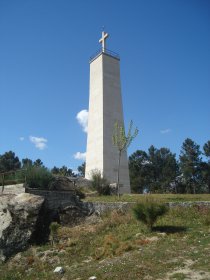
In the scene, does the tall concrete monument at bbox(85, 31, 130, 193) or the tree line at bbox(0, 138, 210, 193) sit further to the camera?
the tree line at bbox(0, 138, 210, 193)

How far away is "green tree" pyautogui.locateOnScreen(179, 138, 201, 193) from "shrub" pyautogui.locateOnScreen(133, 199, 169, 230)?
44881 millimetres

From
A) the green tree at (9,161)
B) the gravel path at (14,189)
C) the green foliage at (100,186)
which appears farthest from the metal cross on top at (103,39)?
the green tree at (9,161)

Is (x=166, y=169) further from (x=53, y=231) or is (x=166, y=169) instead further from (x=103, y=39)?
(x=53, y=231)

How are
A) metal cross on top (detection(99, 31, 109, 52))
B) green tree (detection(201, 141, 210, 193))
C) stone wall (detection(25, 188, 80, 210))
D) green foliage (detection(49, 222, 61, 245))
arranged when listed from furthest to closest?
green tree (detection(201, 141, 210, 193))
metal cross on top (detection(99, 31, 109, 52))
stone wall (detection(25, 188, 80, 210))
green foliage (detection(49, 222, 61, 245))

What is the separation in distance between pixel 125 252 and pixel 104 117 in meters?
22.6

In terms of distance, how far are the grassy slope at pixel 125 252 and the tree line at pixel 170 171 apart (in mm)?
40624

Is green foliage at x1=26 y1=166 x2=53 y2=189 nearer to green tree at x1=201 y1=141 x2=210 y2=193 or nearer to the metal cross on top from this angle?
the metal cross on top

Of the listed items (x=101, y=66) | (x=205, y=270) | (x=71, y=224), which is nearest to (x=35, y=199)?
(x=71, y=224)

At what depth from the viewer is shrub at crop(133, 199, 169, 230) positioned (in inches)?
669

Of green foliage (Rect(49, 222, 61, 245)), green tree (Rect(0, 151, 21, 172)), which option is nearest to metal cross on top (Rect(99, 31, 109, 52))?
green foliage (Rect(49, 222, 61, 245))

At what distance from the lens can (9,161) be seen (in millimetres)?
69438

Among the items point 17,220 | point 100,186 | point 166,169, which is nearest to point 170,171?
point 166,169

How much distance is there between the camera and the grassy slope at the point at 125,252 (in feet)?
39.6

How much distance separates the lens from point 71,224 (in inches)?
806
